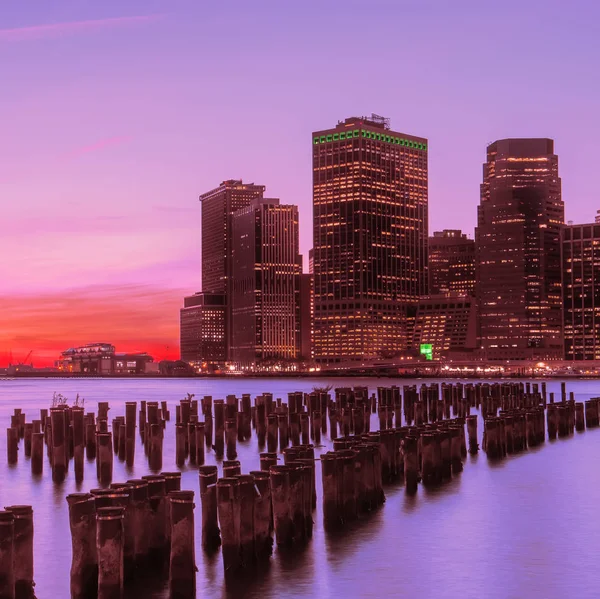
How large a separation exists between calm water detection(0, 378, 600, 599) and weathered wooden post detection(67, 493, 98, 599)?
54.3 inches

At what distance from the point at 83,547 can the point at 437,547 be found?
10934 mm

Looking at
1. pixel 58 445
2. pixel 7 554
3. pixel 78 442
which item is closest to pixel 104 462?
pixel 58 445

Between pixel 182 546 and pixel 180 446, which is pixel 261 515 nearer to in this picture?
pixel 182 546

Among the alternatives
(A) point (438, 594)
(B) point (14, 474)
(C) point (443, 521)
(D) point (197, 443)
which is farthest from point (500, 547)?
(B) point (14, 474)

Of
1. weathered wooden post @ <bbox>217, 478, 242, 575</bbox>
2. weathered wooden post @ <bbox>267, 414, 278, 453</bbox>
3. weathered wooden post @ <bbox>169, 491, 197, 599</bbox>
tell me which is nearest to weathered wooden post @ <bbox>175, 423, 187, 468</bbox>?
weathered wooden post @ <bbox>267, 414, 278, 453</bbox>

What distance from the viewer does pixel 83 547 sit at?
17938mm

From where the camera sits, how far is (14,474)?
132ft

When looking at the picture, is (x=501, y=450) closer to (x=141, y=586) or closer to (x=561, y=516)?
(x=561, y=516)

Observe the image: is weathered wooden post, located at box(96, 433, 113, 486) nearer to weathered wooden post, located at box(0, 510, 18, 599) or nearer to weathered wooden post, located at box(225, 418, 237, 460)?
weathered wooden post, located at box(225, 418, 237, 460)

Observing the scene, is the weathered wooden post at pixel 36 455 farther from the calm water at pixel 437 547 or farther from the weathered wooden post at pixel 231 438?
the weathered wooden post at pixel 231 438

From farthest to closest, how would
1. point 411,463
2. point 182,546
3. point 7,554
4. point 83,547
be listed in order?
point 411,463
point 182,546
point 83,547
point 7,554

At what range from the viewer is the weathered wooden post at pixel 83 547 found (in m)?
17.8

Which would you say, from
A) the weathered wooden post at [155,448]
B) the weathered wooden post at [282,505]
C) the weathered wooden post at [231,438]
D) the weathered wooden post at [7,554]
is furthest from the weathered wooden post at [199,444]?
the weathered wooden post at [7,554]

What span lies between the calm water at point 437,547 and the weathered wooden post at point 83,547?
1.38 metres
